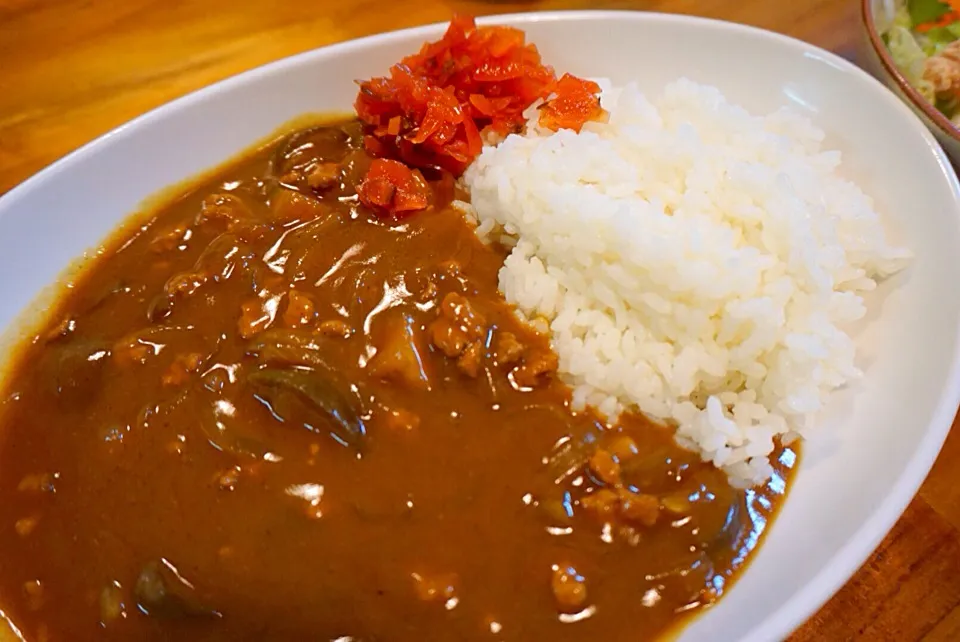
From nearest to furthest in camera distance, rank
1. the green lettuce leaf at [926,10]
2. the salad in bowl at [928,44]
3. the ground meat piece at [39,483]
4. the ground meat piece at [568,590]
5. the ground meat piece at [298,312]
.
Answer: the ground meat piece at [568,590], the ground meat piece at [39,483], the ground meat piece at [298,312], the salad in bowl at [928,44], the green lettuce leaf at [926,10]

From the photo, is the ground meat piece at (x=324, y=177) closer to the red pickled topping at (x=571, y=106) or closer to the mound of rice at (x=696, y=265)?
the mound of rice at (x=696, y=265)

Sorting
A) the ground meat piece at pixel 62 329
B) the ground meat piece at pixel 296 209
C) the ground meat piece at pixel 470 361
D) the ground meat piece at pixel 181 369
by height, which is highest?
the ground meat piece at pixel 296 209

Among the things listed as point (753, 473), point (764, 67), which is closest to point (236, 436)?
point (753, 473)

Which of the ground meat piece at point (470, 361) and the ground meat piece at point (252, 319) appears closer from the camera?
the ground meat piece at point (470, 361)

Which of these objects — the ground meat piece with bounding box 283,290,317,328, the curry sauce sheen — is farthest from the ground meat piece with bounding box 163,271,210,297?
the ground meat piece with bounding box 283,290,317,328

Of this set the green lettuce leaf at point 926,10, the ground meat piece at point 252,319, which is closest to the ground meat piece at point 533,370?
the ground meat piece at point 252,319
